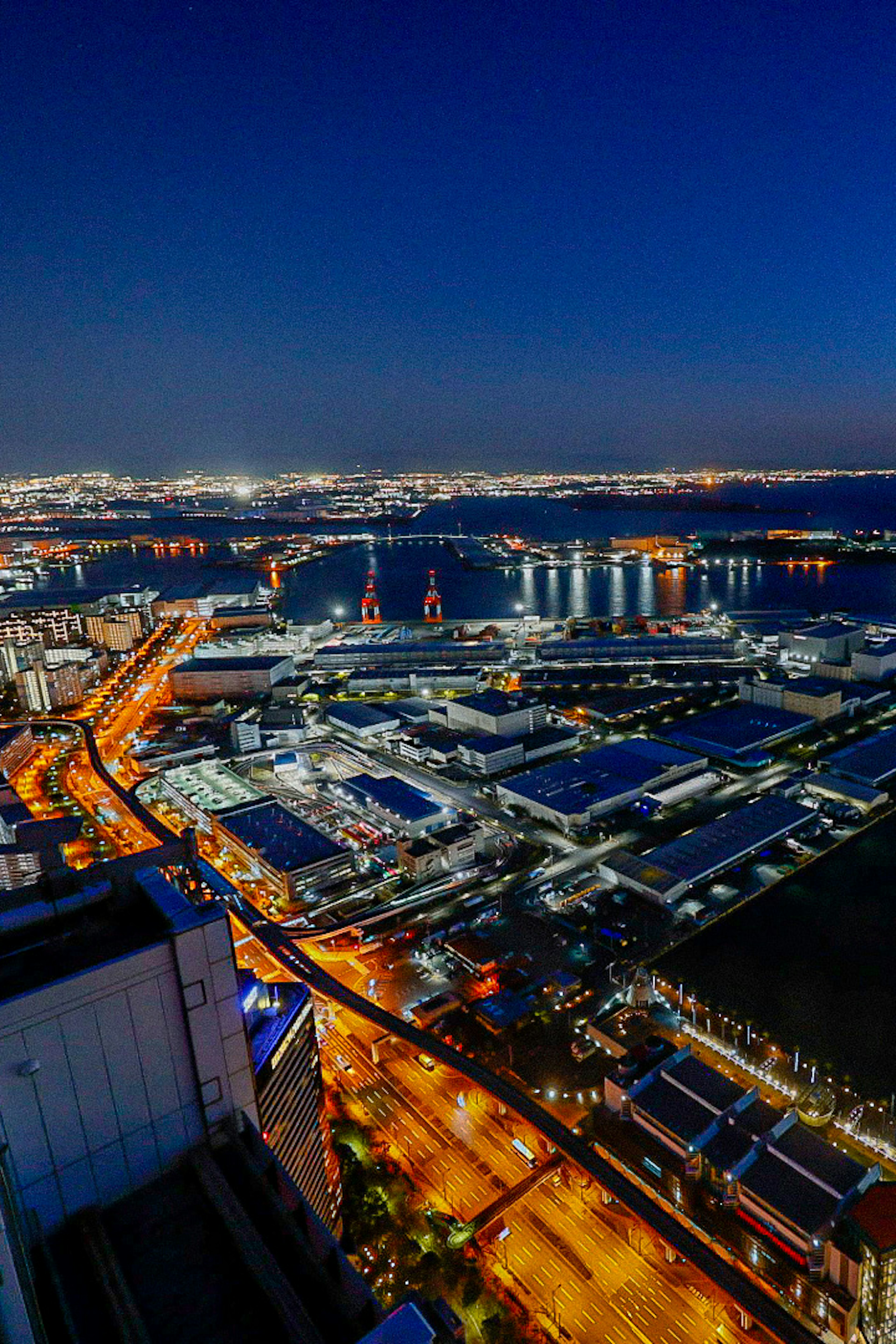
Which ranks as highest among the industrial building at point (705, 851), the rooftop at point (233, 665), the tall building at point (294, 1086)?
the tall building at point (294, 1086)

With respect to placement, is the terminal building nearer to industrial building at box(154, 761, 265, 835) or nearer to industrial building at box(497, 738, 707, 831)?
industrial building at box(497, 738, 707, 831)

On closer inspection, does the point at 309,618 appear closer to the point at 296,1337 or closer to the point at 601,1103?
the point at 601,1103

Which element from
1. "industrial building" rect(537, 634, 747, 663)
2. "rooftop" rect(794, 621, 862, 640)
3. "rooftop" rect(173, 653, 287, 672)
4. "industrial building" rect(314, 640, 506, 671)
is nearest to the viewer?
"rooftop" rect(173, 653, 287, 672)

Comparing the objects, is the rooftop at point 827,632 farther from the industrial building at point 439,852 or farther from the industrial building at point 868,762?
the industrial building at point 439,852

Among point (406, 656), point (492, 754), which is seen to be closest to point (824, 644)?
point (492, 754)

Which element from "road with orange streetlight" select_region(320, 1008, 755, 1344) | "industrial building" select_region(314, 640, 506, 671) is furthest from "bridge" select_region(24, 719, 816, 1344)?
"industrial building" select_region(314, 640, 506, 671)

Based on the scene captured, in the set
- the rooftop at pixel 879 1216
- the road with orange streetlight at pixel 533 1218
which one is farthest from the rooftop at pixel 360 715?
the rooftop at pixel 879 1216
